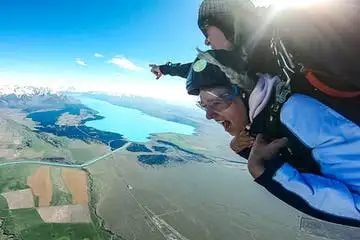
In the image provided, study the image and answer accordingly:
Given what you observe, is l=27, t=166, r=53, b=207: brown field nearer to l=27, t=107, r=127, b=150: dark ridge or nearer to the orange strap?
l=27, t=107, r=127, b=150: dark ridge

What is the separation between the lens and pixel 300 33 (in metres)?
0.64

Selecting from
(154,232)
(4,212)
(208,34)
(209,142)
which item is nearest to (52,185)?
(4,212)

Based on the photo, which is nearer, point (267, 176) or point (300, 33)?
point (300, 33)

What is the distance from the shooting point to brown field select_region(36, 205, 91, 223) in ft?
74.5

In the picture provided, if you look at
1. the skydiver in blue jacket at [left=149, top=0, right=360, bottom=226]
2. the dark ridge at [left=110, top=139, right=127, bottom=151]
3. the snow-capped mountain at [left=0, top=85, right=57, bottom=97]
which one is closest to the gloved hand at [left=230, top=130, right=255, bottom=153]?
the skydiver in blue jacket at [left=149, top=0, right=360, bottom=226]

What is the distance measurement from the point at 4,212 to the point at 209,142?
4414 cm

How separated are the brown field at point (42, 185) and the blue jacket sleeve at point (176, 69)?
87.7 feet

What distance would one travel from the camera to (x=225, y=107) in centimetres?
104

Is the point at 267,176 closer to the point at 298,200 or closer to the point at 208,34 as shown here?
the point at 298,200

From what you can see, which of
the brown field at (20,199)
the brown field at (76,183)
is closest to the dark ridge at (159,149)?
the brown field at (76,183)

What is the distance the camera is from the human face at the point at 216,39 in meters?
1.06

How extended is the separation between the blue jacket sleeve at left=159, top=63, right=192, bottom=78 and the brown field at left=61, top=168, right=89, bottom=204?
27.0 meters

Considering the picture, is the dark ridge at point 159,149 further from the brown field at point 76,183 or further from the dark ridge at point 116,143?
the brown field at point 76,183

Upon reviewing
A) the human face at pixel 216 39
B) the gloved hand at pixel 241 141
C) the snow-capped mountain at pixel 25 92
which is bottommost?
the snow-capped mountain at pixel 25 92
